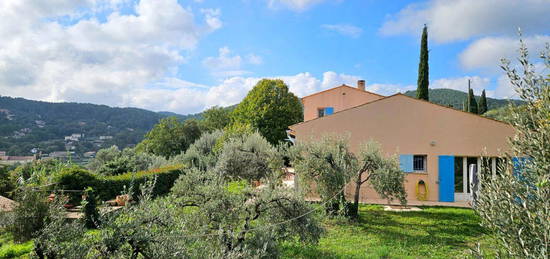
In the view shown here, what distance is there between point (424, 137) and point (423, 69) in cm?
1288

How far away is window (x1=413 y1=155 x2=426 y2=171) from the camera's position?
16906 millimetres

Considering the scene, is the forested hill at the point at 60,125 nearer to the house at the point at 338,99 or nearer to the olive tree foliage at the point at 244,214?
the house at the point at 338,99

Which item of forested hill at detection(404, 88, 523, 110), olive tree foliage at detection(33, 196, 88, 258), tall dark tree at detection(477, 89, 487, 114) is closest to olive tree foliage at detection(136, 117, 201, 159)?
tall dark tree at detection(477, 89, 487, 114)

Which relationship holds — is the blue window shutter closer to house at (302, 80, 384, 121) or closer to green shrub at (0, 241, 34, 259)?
house at (302, 80, 384, 121)

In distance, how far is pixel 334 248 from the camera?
911 cm

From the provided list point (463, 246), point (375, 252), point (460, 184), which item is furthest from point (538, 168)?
point (460, 184)

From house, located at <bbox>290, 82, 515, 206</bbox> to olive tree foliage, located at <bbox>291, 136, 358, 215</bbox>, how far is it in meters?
3.54

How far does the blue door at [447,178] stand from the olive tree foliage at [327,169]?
22.6 feet

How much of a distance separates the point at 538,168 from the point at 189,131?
44872mm

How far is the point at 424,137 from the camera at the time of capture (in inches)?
659

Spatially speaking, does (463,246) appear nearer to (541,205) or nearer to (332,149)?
(332,149)

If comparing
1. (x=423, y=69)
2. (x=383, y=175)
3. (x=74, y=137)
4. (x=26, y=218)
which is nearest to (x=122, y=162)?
(x=26, y=218)

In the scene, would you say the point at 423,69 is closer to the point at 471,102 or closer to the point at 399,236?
the point at 471,102

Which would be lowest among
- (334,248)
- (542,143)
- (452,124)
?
(334,248)
